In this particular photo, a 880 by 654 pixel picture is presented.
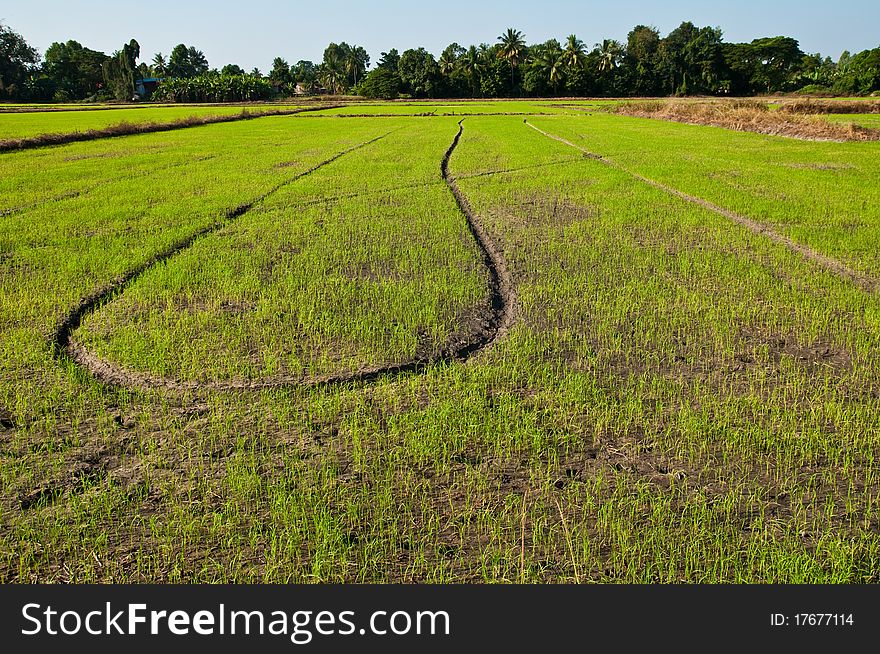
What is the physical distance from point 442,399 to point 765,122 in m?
28.1

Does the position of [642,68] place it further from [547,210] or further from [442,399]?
[442,399]

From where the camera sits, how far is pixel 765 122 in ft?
89.9

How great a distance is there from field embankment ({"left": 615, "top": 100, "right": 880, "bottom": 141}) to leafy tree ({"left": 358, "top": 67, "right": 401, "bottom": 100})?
38395 millimetres

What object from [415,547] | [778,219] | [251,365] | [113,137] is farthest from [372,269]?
[113,137]

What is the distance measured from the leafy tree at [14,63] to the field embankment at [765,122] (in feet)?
209

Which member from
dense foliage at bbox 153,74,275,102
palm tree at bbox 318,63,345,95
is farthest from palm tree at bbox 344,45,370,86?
dense foliage at bbox 153,74,275,102

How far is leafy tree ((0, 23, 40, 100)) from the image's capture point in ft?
226

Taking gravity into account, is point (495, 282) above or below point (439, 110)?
below

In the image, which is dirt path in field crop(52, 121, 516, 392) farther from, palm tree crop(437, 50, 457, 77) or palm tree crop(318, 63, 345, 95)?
palm tree crop(318, 63, 345, 95)

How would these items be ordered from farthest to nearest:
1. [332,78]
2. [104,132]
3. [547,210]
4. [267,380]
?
1. [332,78]
2. [104,132]
3. [547,210]
4. [267,380]

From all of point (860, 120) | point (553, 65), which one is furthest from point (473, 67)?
point (860, 120)

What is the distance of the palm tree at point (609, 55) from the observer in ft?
239

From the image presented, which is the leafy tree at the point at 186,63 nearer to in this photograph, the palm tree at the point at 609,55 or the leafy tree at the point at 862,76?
the palm tree at the point at 609,55

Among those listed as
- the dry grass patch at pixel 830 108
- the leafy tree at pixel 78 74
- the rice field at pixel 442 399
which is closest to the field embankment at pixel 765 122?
the dry grass patch at pixel 830 108
